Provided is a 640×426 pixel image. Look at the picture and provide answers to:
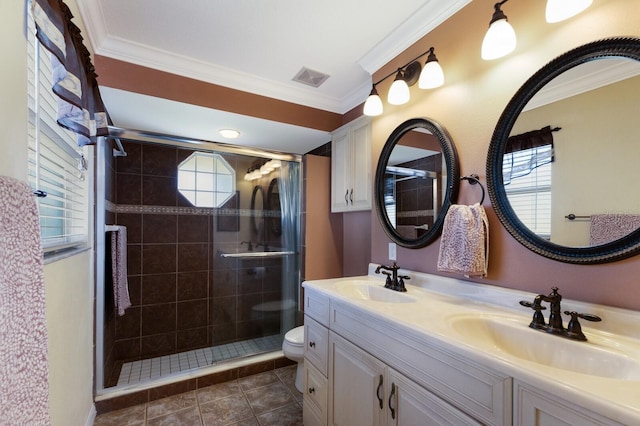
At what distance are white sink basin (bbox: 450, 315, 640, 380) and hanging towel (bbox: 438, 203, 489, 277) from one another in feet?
0.80

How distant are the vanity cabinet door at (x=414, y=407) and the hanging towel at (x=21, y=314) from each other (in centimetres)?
104

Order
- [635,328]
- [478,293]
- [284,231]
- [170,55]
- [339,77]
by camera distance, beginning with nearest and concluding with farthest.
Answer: [635,328], [478,293], [170,55], [339,77], [284,231]

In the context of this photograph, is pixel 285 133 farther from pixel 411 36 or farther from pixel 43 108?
pixel 43 108

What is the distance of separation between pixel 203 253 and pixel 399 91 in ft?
8.15

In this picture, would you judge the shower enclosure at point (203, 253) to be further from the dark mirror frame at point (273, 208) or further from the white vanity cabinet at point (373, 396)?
the white vanity cabinet at point (373, 396)

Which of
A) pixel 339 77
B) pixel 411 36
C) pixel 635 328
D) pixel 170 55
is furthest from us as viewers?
pixel 339 77

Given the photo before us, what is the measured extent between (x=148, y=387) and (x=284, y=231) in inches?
64.7

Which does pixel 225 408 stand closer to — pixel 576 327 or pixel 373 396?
pixel 373 396

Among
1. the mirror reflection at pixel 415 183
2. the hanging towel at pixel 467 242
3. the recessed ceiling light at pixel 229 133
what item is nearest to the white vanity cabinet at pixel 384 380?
the hanging towel at pixel 467 242

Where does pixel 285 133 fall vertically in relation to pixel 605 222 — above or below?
above

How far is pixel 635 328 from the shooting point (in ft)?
2.94

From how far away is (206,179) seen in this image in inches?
117

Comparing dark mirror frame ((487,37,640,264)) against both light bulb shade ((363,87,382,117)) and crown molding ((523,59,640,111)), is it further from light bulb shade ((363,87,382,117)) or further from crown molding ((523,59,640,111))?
light bulb shade ((363,87,382,117))

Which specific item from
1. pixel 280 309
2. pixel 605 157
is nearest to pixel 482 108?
pixel 605 157
